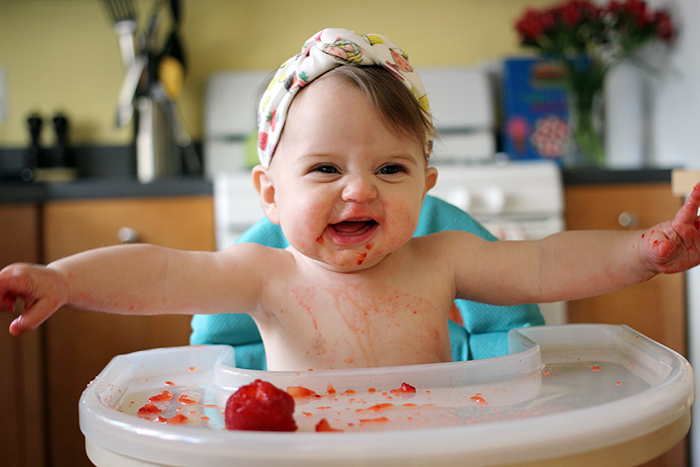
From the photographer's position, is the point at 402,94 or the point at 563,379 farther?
the point at 402,94

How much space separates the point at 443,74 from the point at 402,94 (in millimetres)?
1548

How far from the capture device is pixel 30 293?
1.67 feet

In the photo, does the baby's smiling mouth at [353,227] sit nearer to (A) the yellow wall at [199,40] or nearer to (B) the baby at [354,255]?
(B) the baby at [354,255]

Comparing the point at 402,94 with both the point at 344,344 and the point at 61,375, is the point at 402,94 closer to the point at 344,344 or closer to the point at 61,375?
the point at 344,344

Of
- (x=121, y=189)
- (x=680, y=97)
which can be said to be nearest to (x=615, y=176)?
(x=680, y=97)

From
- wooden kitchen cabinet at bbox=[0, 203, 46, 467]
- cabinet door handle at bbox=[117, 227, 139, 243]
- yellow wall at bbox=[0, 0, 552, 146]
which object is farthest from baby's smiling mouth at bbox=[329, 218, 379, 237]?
yellow wall at bbox=[0, 0, 552, 146]

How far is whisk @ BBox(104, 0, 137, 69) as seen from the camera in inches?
80.0

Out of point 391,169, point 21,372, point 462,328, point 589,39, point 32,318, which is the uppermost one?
point 589,39

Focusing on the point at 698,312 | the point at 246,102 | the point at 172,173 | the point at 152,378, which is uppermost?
the point at 246,102

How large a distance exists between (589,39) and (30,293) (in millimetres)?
1900

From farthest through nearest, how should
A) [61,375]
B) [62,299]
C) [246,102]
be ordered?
[246,102], [61,375], [62,299]

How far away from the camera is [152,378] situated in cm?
62

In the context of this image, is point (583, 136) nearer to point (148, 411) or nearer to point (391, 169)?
point (391, 169)

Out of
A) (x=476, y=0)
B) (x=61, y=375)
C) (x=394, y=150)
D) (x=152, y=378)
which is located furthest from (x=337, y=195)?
(x=476, y=0)
